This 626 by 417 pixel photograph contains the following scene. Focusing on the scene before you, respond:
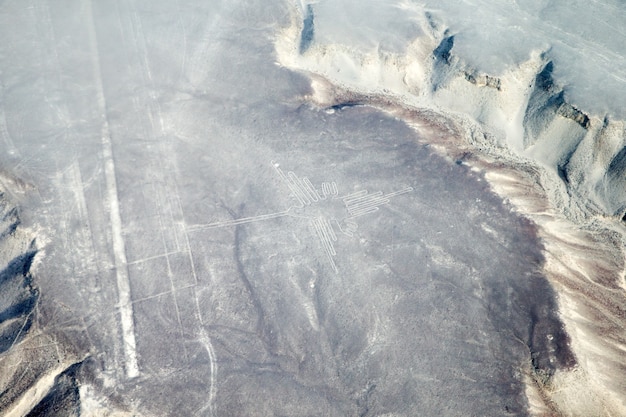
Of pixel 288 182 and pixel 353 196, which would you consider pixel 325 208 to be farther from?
pixel 288 182

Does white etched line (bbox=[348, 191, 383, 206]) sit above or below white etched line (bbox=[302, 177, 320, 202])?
above

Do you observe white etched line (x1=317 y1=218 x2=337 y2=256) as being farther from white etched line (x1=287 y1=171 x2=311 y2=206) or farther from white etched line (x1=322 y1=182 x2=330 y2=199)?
white etched line (x1=322 y1=182 x2=330 y2=199)

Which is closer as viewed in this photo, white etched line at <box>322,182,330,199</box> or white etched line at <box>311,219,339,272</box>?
white etched line at <box>311,219,339,272</box>

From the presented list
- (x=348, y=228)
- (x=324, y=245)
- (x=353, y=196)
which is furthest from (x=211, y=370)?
(x=353, y=196)

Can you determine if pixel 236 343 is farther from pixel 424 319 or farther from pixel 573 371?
pixel 573 371

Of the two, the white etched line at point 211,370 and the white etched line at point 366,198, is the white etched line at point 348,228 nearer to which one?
the white etched line at point 366,198

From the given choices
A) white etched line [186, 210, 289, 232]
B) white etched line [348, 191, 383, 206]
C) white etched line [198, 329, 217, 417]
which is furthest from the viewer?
white etched line [348, 191, 383, 206]

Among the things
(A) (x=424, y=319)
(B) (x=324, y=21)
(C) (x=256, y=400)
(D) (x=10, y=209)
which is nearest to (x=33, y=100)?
(D) (x=10, y=209)

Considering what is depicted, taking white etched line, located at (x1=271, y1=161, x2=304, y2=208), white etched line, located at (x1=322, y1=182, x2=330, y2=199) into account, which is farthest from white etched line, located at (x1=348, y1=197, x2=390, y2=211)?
white etched line, located at (x1=271, y1=161, x2=304, y2=208)

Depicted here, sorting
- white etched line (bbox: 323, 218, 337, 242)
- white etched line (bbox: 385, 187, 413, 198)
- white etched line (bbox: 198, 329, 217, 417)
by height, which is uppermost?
white etched line (bbox: 385, 187, 413, 198)
